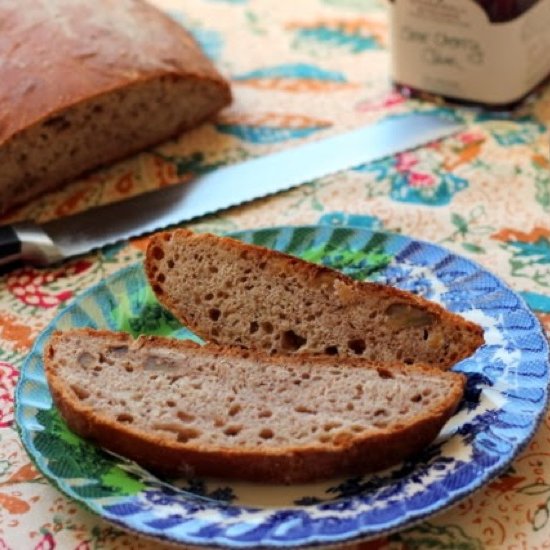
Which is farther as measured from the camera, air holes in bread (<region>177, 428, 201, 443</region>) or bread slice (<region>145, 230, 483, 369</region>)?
bread slice (<region>145, 230, 483, 369</region>)

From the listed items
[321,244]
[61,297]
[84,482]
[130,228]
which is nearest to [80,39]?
[130,228]

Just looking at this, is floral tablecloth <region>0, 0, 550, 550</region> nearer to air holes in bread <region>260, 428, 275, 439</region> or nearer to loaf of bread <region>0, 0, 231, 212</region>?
loaf of bread <region>0, 0, 231, 212</region>

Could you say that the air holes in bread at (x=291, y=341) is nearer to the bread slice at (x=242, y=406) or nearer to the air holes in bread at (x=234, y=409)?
the bread slice at (x=242, y=406)

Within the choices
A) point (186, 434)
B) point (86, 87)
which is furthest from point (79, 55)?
point (186, 434)

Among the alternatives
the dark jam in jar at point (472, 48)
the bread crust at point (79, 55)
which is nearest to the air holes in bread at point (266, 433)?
the bread crust at point (79, 55)

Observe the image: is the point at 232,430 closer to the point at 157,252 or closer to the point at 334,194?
the point at 157,252

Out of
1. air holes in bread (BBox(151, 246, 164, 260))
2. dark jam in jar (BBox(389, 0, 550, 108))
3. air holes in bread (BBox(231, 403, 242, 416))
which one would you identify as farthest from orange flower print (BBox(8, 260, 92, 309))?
dark jam in jar (BBox(389, 0, 550, 108))
